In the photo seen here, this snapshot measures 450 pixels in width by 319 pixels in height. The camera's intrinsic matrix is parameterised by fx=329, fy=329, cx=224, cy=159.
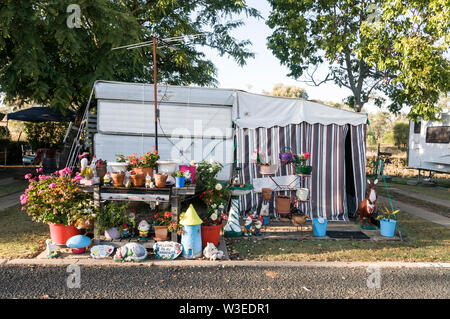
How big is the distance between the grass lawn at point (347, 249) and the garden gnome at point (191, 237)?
58 centimetres

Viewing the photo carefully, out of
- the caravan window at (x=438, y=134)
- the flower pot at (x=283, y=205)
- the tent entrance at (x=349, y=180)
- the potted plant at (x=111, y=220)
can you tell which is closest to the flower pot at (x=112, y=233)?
the potted plant at (x=111, y=220)

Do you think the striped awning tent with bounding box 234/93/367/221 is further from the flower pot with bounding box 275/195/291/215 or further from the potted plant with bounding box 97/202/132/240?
the potted plant with bounding box 97/202/132/240

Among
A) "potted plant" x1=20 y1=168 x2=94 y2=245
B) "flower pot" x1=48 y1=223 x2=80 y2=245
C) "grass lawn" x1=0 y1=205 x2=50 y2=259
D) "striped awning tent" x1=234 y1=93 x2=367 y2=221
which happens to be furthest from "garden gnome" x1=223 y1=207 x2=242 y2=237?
"grass lawn" x1=0 y1=205 x2=50 y2=259

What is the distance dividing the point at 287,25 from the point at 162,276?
11940mm

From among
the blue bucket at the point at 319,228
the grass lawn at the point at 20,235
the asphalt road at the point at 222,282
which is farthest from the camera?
the blue bucket at the point at 319,228

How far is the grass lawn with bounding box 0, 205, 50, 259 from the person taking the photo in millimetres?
4758

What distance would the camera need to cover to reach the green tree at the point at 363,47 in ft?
34.2

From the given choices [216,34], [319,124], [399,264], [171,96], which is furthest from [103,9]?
[399,264]

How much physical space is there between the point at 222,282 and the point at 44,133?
16808mm

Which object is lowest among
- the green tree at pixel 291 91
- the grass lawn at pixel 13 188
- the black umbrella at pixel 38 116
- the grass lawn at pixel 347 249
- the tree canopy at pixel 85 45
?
the grass lawn at pixel 347 249

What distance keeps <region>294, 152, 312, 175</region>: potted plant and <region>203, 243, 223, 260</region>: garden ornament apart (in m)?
2.64

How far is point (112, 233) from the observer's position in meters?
5.01

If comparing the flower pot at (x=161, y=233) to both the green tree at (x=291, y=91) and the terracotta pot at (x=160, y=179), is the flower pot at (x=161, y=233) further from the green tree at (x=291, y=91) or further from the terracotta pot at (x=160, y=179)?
the green tree at (x=291, y=91)

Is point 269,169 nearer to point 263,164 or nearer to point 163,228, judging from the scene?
point 263,164
